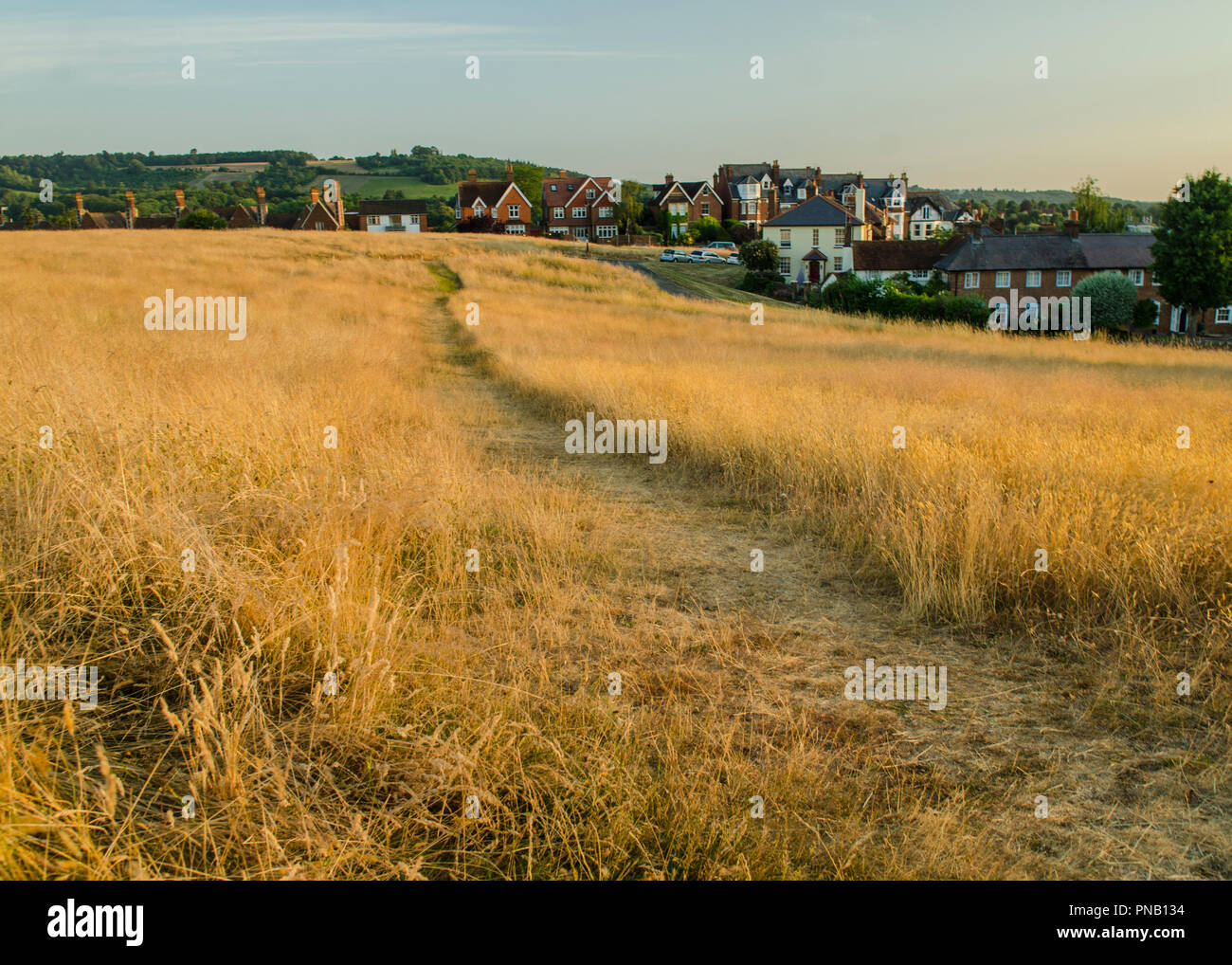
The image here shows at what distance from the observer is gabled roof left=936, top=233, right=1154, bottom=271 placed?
57.9 metres

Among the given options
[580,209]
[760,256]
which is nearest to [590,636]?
[760,256]

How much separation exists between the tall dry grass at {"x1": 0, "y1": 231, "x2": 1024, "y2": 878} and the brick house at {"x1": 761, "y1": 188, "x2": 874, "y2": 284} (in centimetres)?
6144

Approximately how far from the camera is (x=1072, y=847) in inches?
119

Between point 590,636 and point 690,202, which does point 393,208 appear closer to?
point 690,202

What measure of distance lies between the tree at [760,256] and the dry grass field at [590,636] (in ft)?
171

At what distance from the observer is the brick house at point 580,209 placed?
299ft

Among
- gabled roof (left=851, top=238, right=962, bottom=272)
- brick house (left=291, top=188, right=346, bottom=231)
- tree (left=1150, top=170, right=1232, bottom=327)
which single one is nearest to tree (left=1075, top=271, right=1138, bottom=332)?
tree (left=1150, top=170, right=1232, bottom=327)

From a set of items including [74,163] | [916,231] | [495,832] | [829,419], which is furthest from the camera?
[916,231]

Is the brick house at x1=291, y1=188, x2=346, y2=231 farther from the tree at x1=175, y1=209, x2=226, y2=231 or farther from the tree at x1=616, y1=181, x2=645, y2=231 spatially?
the tree at x1=616, y1=181, x2=645, y2=231

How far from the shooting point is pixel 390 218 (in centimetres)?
9344

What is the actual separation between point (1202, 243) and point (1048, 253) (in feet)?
35.7

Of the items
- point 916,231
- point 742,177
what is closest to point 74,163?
point 742,177

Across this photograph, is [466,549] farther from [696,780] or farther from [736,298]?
[736,298]
